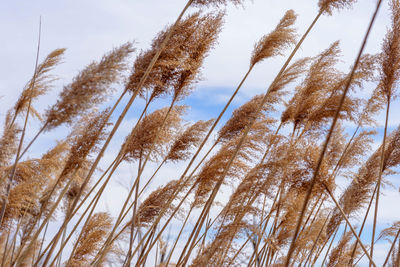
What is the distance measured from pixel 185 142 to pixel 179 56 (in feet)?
2.97

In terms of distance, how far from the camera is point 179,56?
11.0 feet

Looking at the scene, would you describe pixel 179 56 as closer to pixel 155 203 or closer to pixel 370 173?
pixel 155 203

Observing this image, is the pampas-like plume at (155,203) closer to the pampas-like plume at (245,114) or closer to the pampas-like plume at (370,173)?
the pampas-like plume at (245,114)

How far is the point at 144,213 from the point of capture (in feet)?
11.6

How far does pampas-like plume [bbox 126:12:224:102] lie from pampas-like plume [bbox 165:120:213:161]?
0.46 m

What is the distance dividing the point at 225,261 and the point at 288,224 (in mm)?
650

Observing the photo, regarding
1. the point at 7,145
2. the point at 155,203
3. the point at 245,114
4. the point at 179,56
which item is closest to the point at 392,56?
the point at 245,114

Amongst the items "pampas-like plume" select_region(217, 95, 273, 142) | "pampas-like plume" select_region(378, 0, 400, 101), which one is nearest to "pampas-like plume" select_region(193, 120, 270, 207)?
"pampas-like plume" select_region(217, 95, 273, 142)

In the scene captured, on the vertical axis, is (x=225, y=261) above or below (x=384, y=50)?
below

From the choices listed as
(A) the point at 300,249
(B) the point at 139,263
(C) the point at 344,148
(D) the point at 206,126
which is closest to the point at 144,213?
(B) the point at 139,263

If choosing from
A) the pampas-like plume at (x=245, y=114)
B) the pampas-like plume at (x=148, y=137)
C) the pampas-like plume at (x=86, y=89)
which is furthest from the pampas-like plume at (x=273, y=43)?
the pampas-like plume at (x=86, y=89)

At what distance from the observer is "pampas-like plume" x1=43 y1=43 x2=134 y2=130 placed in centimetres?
219

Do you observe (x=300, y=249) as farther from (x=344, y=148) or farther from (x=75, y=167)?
(x=75, y=167)

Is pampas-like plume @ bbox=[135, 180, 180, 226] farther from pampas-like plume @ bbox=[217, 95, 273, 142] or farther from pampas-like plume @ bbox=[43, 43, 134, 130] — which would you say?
pampas-like plume @ bbox=[43, 43, 134, 130]
